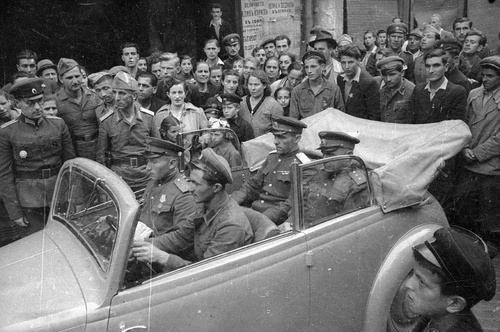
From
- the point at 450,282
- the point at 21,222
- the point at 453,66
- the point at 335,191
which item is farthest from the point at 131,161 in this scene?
the point at 450,282

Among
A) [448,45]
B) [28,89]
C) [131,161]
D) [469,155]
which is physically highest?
[28,89]

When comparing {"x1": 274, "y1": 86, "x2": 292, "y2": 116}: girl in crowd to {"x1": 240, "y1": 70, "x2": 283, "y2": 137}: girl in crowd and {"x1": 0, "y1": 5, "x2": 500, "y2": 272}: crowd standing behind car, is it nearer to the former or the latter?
{"x1": 0, "y1": 5, "x2": 500, "y2": 272}: crowd standing behind car

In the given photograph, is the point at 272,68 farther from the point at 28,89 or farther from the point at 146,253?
the point at 146,253

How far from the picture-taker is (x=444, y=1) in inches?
573

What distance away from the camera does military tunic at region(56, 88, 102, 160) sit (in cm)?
589

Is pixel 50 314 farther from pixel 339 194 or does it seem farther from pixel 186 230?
pixel 339 194

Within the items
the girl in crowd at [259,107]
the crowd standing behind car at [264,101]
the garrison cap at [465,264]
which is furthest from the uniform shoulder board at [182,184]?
the girl in crowd at [259,107]

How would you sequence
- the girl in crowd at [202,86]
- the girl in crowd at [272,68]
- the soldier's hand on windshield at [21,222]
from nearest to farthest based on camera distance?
the soldier's hand on windshield at [21,222], the girl in crowd at [202,86], the girl in crowd at [272,68]

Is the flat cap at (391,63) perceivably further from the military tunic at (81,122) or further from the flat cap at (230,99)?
the military tunic at (81,122)

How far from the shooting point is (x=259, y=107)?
6934mm

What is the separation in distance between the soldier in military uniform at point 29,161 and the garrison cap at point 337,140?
255 centimetres

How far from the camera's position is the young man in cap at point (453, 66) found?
6668 mm

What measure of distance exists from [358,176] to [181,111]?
9.79ft

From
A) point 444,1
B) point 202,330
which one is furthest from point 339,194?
point 444,1
